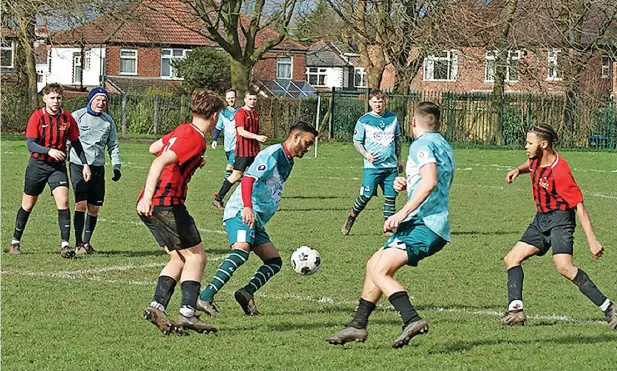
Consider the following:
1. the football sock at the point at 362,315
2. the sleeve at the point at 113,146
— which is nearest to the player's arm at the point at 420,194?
the football sock at the point at 362,315

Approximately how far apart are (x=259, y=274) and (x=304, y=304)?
0.71m

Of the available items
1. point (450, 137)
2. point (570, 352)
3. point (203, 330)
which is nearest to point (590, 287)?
point (570, 352)

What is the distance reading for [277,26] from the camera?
39562mm

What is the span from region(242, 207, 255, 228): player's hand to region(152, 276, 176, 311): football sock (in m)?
0.71

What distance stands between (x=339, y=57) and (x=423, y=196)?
7980 centimetres

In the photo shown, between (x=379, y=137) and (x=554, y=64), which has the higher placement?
(x=554, y=64)

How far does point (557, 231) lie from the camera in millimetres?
8383

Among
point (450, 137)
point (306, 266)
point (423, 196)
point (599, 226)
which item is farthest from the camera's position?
point (450, 137)

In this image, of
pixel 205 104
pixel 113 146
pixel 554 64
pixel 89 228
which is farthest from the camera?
pixel 554 64

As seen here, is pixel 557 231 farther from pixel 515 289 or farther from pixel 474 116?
pixel 474 116

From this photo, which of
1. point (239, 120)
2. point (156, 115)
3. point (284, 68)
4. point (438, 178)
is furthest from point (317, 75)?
point (438, 178)

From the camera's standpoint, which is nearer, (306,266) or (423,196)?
(423,196)

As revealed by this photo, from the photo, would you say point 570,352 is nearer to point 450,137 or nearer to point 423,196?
point 423,196

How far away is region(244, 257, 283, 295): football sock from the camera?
859 centimetres
